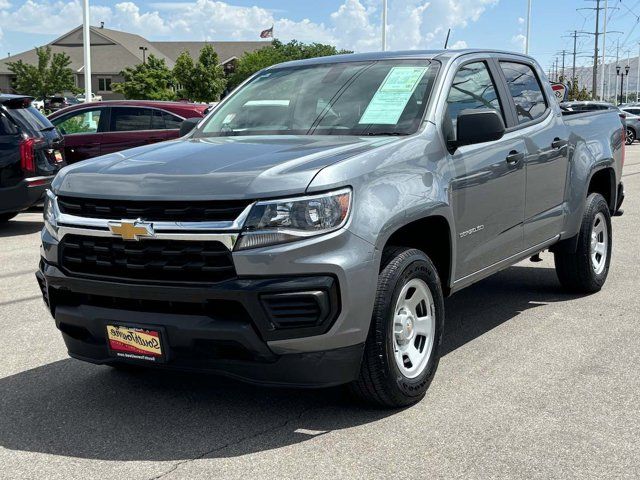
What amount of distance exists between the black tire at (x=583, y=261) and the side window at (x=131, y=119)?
924 centimetres

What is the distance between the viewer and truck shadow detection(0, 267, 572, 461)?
160 inches

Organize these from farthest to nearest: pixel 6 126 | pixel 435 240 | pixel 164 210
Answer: pixel 6 126, pixel 435 240, pixel 164 210

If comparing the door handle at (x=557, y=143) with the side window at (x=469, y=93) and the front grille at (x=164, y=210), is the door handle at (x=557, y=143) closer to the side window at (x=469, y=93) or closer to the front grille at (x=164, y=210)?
the side window at (x=469, y=93)

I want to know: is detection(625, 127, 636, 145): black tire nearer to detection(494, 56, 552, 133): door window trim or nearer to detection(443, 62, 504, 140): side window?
detection(494, 56, 552, 133): door window trim

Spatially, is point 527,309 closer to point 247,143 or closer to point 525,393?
point 525,393

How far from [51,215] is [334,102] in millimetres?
1822

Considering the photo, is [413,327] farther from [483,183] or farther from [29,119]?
[29,119]

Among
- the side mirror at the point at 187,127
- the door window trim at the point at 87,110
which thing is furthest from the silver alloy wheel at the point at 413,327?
the door window trim at the point at 87,110

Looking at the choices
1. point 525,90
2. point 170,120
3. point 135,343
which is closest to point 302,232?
point 135,343

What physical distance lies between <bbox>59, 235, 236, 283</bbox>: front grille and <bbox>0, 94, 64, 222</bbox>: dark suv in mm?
7382

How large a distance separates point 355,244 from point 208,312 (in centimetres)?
74

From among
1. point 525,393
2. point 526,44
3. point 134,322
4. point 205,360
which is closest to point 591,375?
point 525,393

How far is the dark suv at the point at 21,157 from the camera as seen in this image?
36.6 feet

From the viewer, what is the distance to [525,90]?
20.7 ft
